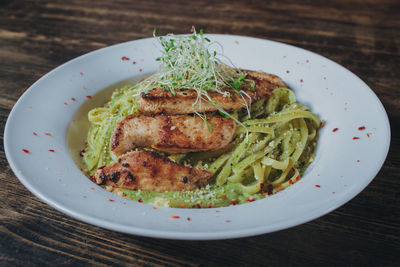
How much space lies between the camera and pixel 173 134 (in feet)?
11.5

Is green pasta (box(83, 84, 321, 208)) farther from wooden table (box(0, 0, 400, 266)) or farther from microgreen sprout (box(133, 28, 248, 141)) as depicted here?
wooden table (box(0, 0, 400, 266))

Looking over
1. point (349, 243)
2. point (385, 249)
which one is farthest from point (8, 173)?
point (385, 249)

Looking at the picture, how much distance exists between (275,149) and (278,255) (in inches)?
53.7

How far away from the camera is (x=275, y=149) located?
3.83 metres

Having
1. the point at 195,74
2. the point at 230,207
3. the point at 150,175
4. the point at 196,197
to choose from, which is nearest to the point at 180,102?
the point at 195,74

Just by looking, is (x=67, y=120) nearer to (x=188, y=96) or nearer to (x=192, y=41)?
(x=188, y=96)

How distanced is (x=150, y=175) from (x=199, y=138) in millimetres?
592

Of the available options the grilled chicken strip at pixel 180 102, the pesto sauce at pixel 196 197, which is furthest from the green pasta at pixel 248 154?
the grilled chicken strip at pixel 180 102

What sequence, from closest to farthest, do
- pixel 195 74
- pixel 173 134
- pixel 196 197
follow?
1. pixel 196 197
2. pixel 173 134
3. pixel 195 74

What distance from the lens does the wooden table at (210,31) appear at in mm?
2740

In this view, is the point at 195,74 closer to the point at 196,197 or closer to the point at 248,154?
the point at 248,154

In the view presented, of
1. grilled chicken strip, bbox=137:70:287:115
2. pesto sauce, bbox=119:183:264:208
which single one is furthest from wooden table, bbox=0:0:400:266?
grilled chicken strip, bbox=137:70:287:115

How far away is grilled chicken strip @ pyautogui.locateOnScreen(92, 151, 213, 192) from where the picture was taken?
3.34 m

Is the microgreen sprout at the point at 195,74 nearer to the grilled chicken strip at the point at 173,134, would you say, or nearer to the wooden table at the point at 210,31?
the grilled chicken strip at the point at 173,134
